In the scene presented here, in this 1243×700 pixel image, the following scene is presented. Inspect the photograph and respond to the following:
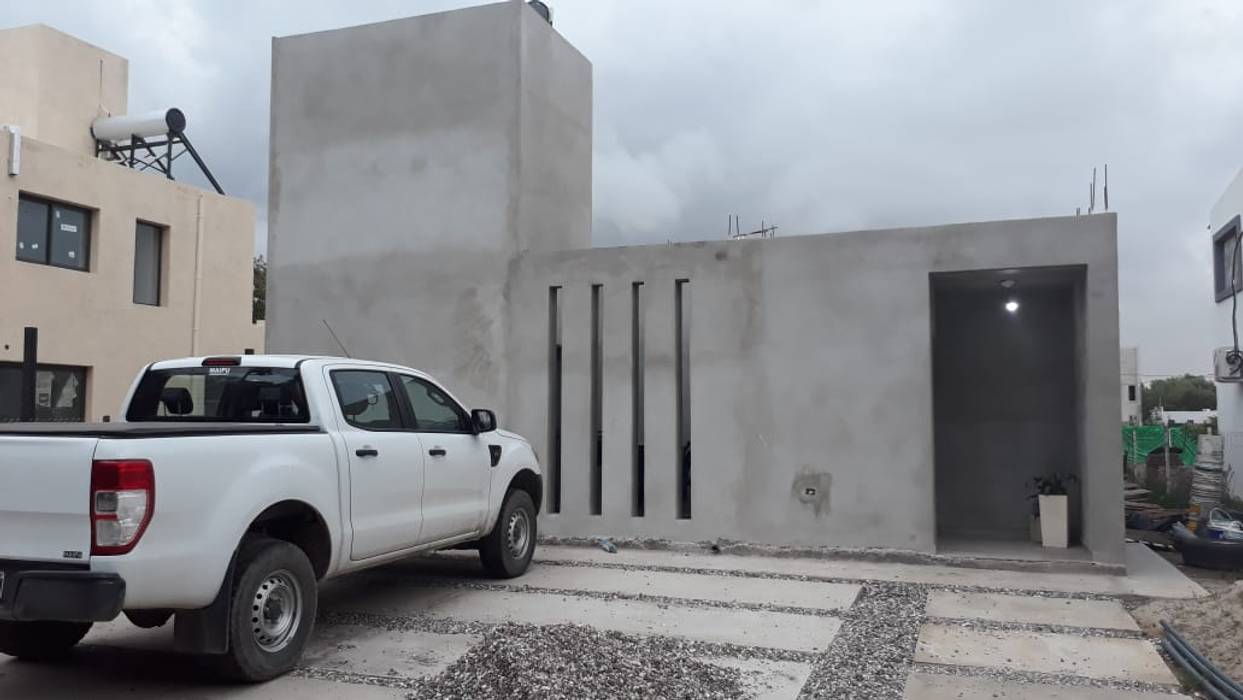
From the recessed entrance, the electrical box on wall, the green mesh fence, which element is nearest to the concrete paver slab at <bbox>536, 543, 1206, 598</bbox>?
the recessed entrance

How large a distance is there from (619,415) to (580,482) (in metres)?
0.92

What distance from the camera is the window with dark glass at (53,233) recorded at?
56.7 ft

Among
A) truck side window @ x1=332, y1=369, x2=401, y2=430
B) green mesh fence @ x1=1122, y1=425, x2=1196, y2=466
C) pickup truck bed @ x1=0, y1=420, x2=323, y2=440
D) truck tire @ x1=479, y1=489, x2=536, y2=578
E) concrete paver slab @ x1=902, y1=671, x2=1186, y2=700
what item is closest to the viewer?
pickup truck bed @ x1=0, y1=420, x2=323, y2=440

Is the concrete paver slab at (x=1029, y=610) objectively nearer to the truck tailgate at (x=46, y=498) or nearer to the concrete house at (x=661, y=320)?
the concrete house at (x=661, y=320)

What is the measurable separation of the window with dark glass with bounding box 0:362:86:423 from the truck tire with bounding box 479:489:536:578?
12.9 metres

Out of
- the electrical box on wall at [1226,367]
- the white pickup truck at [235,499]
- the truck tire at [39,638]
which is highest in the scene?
the electrical box on wall at [1226,367]

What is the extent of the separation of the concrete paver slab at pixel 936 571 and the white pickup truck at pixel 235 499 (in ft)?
7.34

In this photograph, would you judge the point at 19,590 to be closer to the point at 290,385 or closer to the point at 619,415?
the point at 290,385

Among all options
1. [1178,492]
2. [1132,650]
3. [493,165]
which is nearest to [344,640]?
[1132,650]

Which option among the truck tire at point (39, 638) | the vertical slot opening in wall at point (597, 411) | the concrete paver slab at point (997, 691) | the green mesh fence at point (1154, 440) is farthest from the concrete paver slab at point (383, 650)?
the green mesh fence at point (1154, 440)

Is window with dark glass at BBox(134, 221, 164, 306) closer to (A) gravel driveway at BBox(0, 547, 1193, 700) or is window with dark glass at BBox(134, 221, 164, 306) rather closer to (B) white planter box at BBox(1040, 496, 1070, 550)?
(A) gravel driveway at BBox(0, 547, 1193, 700)

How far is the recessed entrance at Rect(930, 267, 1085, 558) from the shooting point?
11.5 m

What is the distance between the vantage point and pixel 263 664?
17.3 ft

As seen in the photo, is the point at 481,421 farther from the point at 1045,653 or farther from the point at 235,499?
the point at 1045,653
